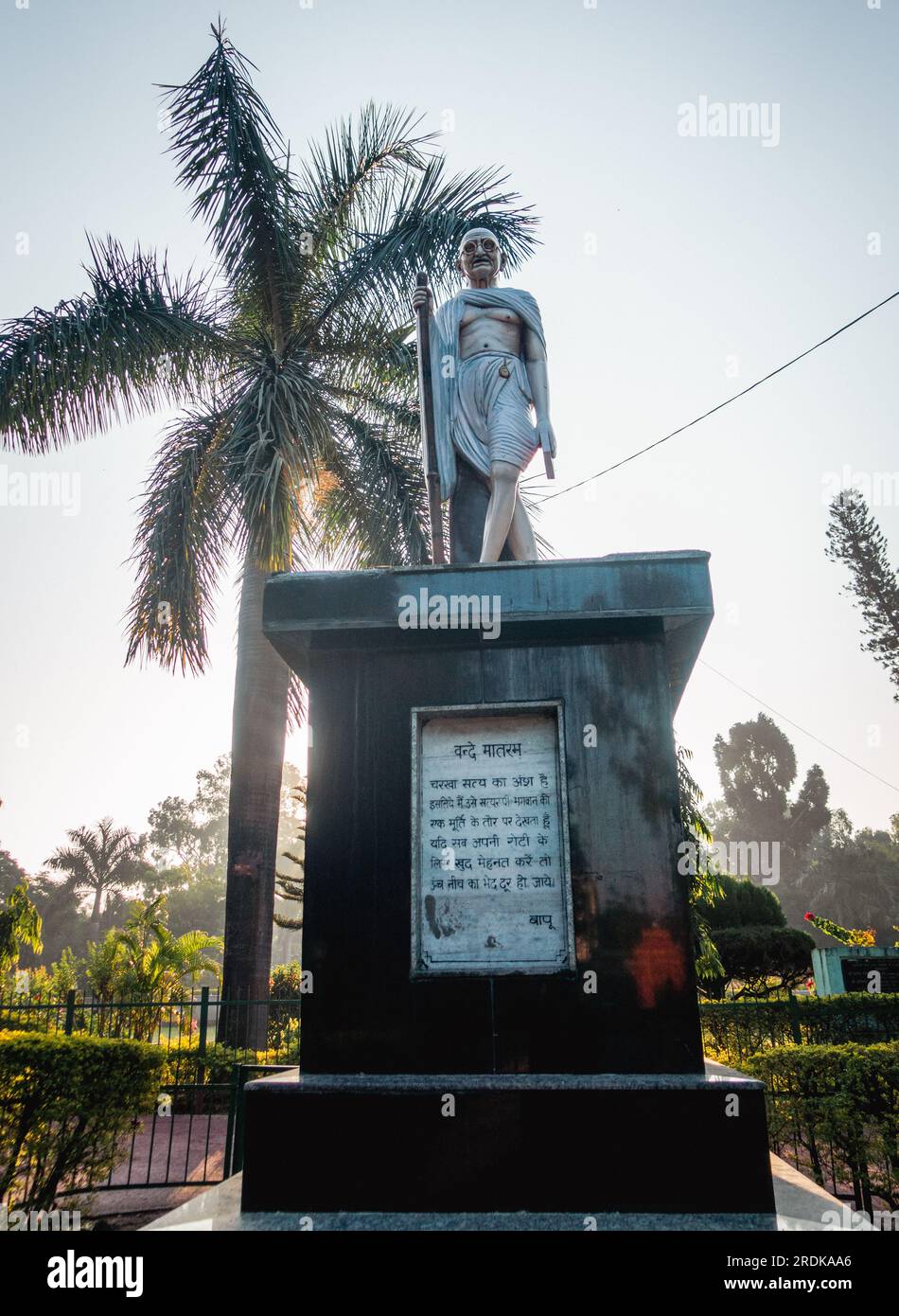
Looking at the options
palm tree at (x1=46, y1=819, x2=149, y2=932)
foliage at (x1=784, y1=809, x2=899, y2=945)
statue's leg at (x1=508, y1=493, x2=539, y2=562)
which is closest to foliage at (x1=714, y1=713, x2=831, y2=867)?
foliage at (x1=784, y1=809, x2=899, y2=945)

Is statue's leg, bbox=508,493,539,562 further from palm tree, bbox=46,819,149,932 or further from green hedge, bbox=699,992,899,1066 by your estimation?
palm tree, bbox=46,819,149,932

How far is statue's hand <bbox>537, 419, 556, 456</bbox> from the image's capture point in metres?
4.39

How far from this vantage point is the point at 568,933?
10.5 feet

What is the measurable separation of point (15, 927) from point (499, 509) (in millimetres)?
14704

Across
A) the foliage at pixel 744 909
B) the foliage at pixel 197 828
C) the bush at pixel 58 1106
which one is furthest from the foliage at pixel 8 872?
the bush at pixel 58 1106

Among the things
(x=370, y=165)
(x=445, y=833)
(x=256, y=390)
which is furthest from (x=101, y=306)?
(x=445, y=833)

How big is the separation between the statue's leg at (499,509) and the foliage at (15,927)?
13880 mm

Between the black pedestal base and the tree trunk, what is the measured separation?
716 cm

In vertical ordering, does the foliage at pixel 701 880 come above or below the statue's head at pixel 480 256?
below

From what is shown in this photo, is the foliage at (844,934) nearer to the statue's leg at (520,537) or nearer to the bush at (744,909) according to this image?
the bush at (744,909)

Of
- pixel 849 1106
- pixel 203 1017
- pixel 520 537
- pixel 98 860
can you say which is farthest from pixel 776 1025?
pixel 98 860

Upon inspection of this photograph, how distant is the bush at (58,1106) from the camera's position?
4152 millimetres

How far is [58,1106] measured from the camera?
4.29m
